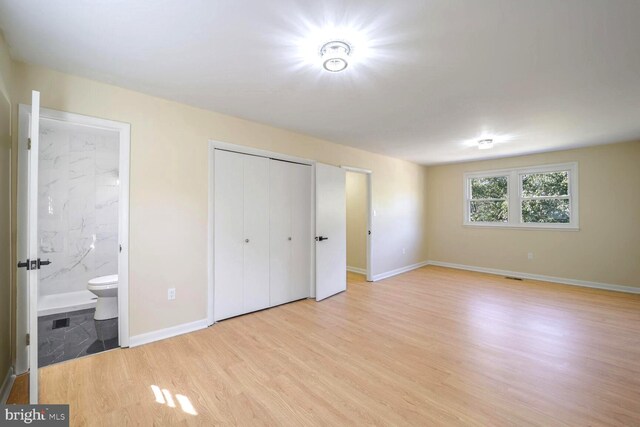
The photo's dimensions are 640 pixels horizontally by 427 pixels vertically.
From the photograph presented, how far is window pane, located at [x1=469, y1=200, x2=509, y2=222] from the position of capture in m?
5.66

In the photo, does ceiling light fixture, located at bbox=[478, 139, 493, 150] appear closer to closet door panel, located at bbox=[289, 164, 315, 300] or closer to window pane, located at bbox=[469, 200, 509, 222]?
window pane, located at bbox=[469, 200, 509, 222]

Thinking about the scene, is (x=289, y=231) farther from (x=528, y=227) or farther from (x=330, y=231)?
(x=528, y=227)

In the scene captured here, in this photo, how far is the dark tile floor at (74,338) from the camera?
2457mm

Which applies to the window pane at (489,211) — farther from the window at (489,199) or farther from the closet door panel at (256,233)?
the closet door panel at (256,233)

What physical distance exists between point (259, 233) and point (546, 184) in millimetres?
5400

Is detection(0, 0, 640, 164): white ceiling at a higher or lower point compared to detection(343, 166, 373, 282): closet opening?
higher

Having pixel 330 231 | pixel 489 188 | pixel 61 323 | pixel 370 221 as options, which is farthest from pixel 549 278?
pixel 61 323

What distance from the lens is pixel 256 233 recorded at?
3.51 metres

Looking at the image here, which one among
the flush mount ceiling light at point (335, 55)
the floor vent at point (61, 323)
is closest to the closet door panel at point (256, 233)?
the flush mount ceiling light at point (335, 55)

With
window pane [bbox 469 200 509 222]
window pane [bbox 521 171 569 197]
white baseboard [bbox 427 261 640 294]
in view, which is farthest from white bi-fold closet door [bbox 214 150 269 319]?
window pane [bbox 521 171 569 197]

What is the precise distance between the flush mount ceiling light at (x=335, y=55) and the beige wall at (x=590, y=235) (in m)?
5.06

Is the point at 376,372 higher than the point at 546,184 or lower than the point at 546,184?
lower

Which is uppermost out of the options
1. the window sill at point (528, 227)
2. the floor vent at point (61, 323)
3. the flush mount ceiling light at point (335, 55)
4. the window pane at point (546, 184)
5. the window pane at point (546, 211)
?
the flush mount ceiling light at point (335, 55)

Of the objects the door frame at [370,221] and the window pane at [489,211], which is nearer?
the door frame at [370,221]
